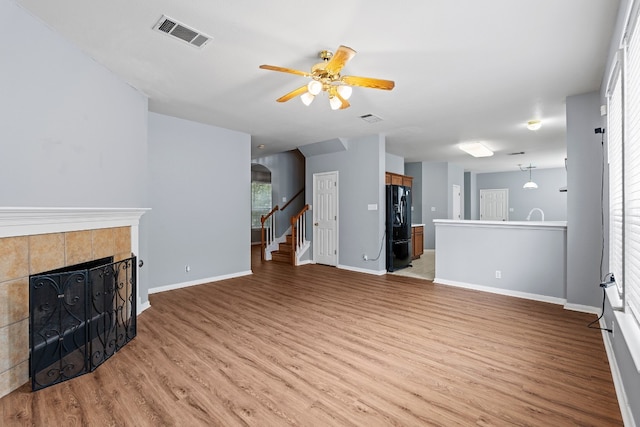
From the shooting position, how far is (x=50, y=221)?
232cm

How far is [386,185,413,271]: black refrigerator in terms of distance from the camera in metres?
5.96

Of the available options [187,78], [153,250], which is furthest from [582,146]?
[153,250]

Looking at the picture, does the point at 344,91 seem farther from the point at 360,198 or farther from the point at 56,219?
the point at 360,198

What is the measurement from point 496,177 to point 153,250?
11500 mm

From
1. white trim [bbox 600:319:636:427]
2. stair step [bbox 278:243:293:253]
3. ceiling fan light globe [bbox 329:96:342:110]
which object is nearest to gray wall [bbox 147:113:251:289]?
stair step [bbox 278:243:293:253]

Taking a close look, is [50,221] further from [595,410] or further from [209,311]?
[595,410]

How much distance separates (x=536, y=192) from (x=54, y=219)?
1252 centimetres

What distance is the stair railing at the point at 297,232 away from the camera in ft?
22.6

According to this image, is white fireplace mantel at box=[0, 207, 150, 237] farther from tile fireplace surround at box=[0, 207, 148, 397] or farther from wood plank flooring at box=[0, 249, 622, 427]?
wood plank flooring at box=[0, 249, 622, 427]

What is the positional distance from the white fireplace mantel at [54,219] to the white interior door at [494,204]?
38.2ft

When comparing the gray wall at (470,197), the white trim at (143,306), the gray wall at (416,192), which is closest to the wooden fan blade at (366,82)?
the white trim at (143,306)

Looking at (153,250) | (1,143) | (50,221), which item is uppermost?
(1,143)

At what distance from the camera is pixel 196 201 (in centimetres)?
491

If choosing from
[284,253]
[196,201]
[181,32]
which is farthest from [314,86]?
[284,253]
